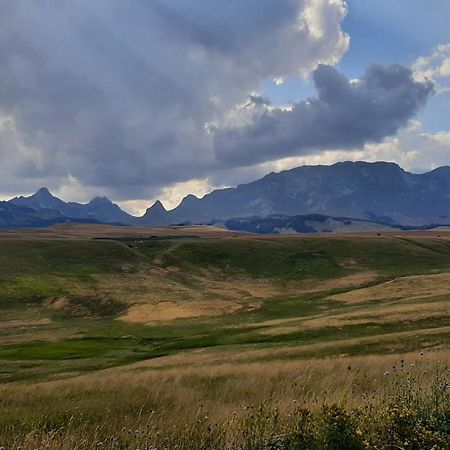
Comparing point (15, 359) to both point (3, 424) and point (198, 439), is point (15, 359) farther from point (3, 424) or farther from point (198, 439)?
point (198, 439)

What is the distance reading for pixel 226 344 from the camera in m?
49.8

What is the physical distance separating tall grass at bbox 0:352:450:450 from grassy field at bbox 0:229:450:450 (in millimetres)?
46

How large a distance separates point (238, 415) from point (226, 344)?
39494 millimetres

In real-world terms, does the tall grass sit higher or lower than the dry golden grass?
higher

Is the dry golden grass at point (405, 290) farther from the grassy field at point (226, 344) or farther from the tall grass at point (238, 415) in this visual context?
the tall grass at point (238, 415)

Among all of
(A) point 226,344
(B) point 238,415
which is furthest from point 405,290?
(B) point 238,415

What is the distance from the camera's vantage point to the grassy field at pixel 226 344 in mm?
9125

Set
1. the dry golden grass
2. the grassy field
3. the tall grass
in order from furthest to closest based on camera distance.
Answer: the dry golden grass < the grassy field < the tall grass

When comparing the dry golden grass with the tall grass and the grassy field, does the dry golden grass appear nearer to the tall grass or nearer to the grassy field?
the grassy field

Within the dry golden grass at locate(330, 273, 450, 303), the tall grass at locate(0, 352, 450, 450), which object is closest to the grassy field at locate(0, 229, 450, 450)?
the tall grass at locate(0, 352, 450, 450)

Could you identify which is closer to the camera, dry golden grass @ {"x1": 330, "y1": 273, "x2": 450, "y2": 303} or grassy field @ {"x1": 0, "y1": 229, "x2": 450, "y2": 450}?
grassy field @ {"x1": 0, "y1": 229, "x2": 450, "y2": 450}

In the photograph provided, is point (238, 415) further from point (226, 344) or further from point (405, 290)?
point (405, 290)

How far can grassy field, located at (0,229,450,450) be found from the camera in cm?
912

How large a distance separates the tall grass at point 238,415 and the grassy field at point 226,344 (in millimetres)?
46
